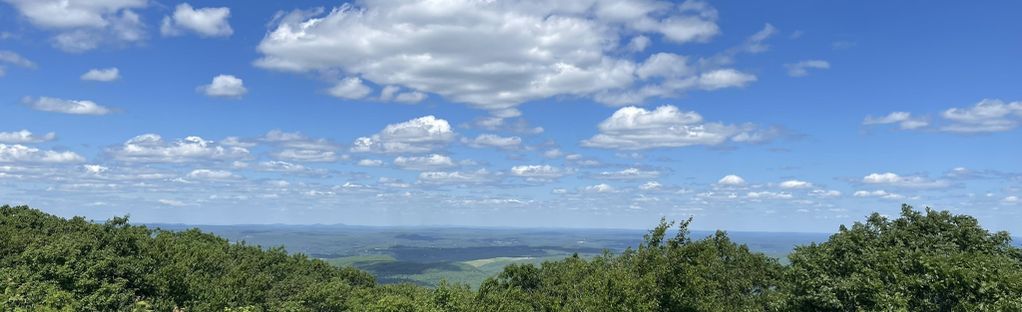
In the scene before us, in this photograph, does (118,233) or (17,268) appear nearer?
(17,268)

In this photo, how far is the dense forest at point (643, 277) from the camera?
3297cm

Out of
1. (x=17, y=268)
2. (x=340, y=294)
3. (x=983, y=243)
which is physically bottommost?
(x=340, y=294)

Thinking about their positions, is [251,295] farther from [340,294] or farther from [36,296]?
[36,296]

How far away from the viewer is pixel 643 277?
43750 millimetres

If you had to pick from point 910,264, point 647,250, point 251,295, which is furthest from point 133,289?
point 910,264

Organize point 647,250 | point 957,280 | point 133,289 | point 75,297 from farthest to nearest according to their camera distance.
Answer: point 133,289 → point 647,250 → point 75,297 → point 957,280

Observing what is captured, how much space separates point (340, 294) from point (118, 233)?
24.6m

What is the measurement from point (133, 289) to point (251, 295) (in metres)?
16.9

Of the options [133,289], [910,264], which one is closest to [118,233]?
[133,289]

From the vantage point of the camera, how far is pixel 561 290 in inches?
2329

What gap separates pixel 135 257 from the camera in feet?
189

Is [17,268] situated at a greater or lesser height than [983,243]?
lesser

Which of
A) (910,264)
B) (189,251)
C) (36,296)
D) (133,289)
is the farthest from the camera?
(189,251)

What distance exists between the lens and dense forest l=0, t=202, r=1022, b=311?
32969mm
